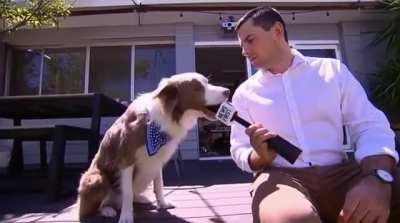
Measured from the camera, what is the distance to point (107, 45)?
820 centimetres

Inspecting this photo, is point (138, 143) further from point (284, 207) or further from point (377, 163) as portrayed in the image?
point (377, 163)

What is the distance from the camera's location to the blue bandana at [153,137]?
9.20 ft

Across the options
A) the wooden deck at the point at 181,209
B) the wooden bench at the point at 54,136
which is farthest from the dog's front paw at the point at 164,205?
the wooden bench at the point at 54,136

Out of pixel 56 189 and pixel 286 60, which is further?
pixel 56 189

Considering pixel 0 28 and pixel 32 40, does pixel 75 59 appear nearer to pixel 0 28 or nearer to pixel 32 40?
pixel 32 40

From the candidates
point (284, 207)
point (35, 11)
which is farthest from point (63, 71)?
point (284, 207)

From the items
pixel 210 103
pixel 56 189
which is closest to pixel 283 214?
pixel 210 103

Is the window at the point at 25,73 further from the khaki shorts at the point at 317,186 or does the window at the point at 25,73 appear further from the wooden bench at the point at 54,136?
the khaki shorts at the point at 317,186

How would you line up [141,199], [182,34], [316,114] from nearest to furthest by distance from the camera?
[316,114] → [141,199] → [182,34]

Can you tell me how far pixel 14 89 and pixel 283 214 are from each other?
776 centimetres

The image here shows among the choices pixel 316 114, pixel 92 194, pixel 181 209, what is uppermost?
pixel 316 114

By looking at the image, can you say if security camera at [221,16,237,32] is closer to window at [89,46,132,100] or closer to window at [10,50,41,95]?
window at [89,46,132,100]

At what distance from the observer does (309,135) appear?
6.04ft

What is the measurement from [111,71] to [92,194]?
553 centimetres
